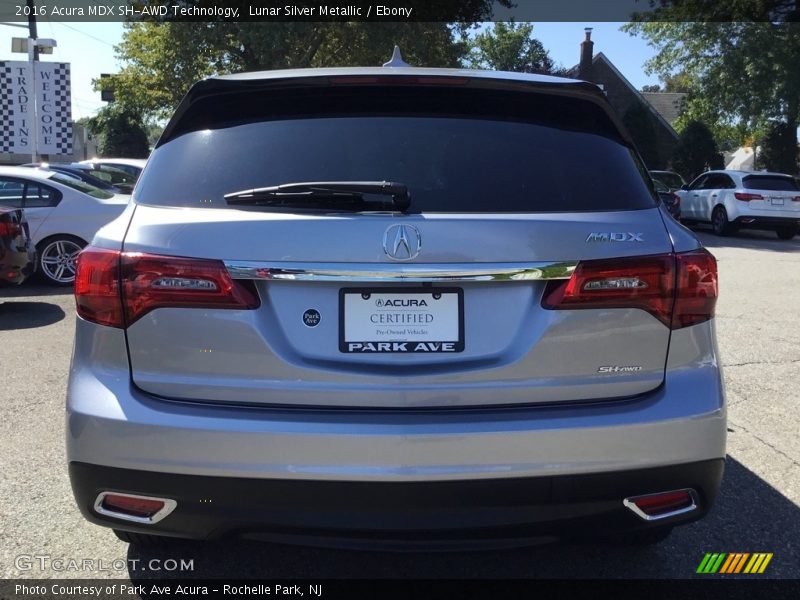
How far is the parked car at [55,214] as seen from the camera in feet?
33.4

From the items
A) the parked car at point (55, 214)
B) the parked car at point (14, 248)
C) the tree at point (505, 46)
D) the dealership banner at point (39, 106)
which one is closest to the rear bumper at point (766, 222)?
the parked car at point (55, 214)

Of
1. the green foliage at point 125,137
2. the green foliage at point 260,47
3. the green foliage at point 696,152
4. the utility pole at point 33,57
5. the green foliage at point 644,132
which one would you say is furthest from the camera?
the green foliage at point 125,137

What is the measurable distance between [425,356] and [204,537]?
A: 2.81 feet

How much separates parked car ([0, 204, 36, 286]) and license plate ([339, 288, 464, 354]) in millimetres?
7206

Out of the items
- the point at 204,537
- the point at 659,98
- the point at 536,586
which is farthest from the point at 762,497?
the point at 659,98

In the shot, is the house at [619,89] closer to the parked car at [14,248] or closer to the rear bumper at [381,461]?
the parked car at [14,248]

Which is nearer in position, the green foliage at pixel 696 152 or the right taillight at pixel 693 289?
the right taillight at pixel 693 289

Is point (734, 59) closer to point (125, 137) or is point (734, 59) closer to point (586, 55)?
point (586, 55)

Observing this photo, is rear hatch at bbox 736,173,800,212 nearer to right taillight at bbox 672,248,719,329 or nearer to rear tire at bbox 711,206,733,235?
rear tire at bbox 711,206,733,235

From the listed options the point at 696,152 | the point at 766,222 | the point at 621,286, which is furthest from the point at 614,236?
the point at 696,152

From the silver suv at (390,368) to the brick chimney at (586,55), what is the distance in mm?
45875

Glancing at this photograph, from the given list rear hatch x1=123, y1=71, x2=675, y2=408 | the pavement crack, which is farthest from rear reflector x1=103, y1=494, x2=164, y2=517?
the pavement crack

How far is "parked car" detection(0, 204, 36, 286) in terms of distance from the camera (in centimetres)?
832

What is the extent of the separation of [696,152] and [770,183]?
15.3 meters
